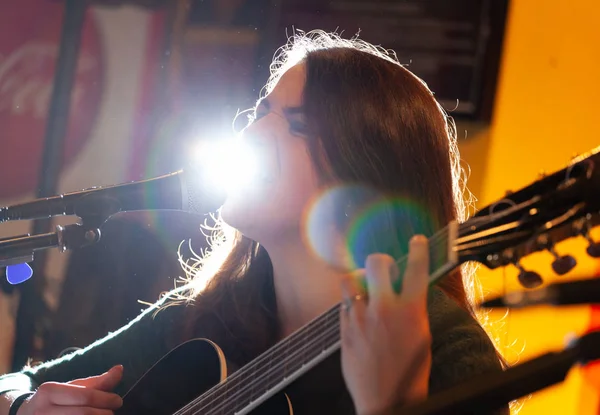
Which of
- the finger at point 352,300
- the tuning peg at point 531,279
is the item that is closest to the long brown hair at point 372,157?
the finger at point 352,300

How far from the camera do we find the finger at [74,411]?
3.76 ft

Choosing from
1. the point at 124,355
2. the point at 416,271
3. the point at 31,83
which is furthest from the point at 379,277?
the point at 31,83

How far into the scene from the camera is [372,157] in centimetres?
124

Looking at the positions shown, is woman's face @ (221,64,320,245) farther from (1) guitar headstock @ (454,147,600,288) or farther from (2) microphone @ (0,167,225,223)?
(1) guitar headstock @ (454,147,600,288)

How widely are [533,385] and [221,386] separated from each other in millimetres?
632

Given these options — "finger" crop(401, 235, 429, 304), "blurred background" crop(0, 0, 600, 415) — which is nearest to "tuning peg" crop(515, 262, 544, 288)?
"finger" crop(401, 235, 429, 304)

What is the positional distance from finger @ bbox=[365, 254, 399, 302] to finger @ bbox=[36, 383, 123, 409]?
1.92ft

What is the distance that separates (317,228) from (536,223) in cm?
52

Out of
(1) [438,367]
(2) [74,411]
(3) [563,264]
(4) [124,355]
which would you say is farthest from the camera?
(4) [124,355]

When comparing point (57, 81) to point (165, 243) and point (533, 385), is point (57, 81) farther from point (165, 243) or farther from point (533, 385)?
point (533, 385)

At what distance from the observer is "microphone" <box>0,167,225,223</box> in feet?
3.95

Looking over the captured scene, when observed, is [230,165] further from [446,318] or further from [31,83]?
[31,83]

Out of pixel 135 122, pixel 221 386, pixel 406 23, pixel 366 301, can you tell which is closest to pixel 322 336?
pixel 366 301

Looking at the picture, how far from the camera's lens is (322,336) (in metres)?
0.94
